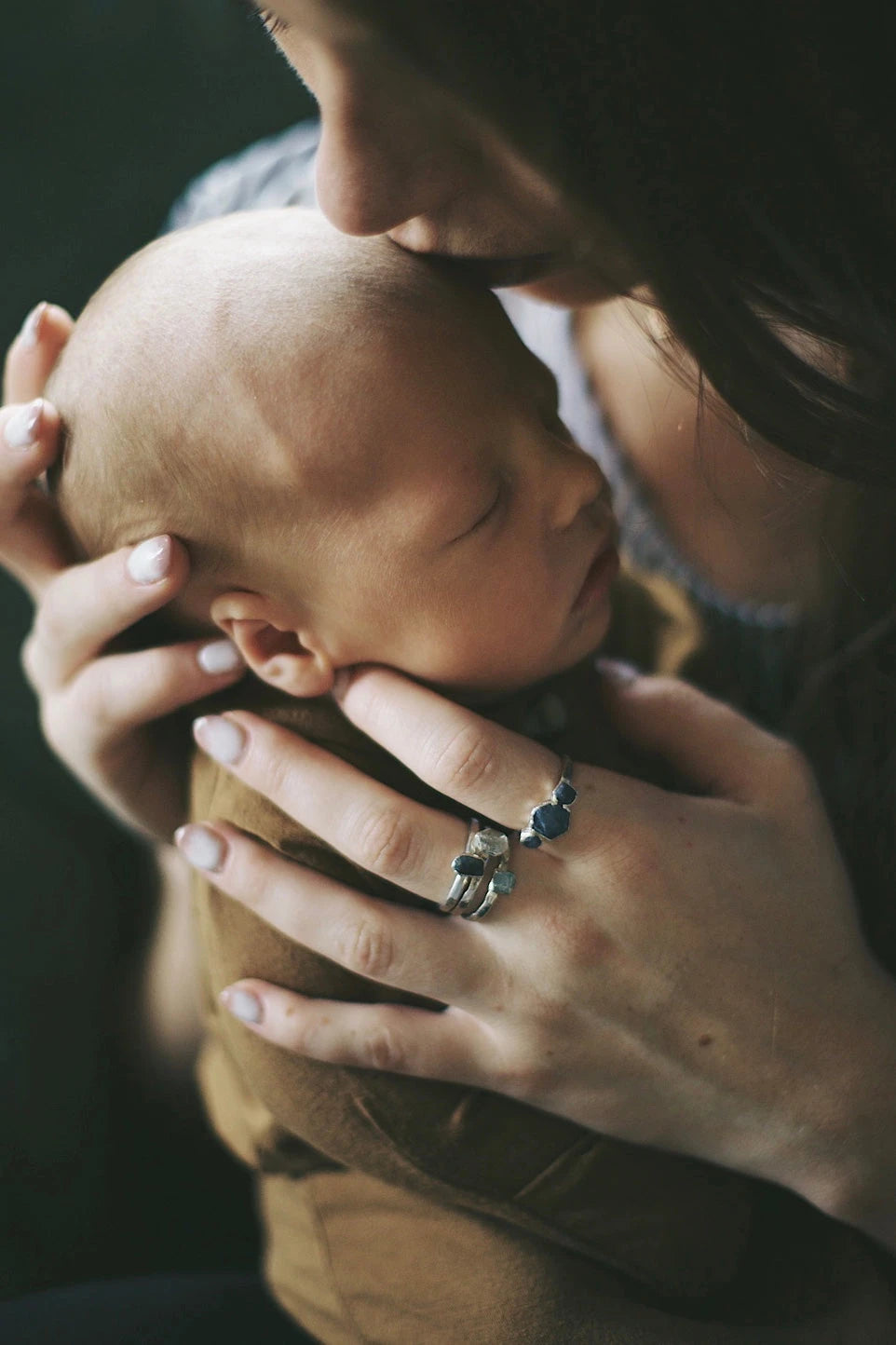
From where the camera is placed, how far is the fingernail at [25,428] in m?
0.70

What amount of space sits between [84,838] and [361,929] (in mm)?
531

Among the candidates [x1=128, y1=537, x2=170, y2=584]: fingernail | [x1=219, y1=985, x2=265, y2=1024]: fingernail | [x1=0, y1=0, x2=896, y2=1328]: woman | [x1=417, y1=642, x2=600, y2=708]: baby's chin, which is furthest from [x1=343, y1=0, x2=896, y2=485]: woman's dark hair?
[x1=219, y1=985, x2=265, y2=1024]: fingernail

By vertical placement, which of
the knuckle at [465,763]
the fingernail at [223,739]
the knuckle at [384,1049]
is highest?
the fingernail at [223,739]

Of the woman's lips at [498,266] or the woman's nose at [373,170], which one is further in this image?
the woman's lips at [498,266]

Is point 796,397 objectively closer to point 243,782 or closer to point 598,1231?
point 243,782

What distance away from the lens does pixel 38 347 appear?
76 cm

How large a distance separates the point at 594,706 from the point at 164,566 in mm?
382

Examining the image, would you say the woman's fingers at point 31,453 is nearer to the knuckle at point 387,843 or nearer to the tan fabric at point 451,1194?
the tan fabric at point 451,1194

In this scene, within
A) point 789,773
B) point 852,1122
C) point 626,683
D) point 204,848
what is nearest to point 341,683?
point 204,848

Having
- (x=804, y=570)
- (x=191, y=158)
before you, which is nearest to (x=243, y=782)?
(x=804, y=570)

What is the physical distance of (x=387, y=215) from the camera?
2.14 feet

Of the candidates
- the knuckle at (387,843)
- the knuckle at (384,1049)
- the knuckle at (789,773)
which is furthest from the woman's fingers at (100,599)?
the knuckle at (789,773)

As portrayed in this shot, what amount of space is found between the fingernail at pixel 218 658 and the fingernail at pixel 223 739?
0.12ft

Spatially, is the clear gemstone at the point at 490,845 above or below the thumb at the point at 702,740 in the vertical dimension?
above
